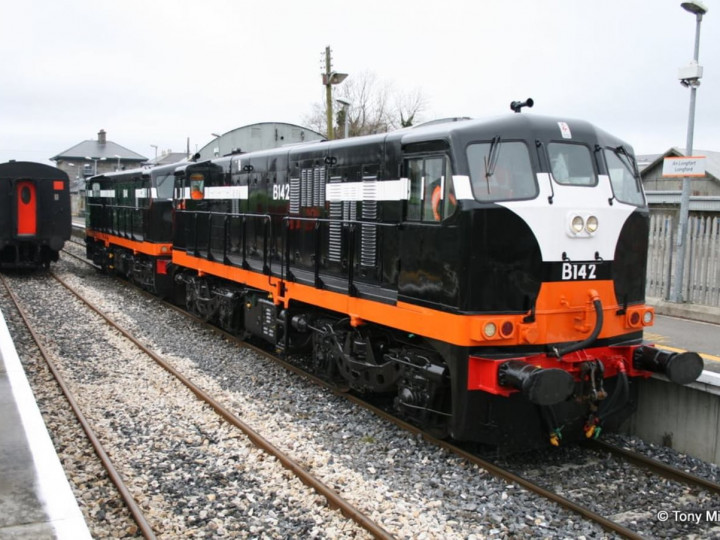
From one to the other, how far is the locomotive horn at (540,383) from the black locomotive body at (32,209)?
1786 centimetres

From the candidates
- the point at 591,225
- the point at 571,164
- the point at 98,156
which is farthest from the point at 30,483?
the point at 98,156

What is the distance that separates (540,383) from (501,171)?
185cm

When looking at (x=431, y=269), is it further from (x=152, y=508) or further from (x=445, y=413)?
(x=152, y=508)

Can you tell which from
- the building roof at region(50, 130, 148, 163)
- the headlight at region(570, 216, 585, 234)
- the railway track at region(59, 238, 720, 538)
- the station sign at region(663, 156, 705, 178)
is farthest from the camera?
the building roof at region(50, 130, 148, 163)

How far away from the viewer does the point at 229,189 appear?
37.3 feet

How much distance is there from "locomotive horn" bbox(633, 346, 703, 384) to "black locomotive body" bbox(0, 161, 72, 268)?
18.1 meters

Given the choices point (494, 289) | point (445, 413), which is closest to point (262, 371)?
point (445, 413)

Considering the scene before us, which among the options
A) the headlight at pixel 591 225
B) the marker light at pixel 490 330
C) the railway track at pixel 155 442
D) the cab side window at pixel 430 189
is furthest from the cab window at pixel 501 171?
the railway track at pixel 155 442

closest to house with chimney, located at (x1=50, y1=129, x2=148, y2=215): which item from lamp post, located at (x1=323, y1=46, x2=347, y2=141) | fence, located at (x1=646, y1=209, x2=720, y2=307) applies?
lamp post, located at (x1=323, y1=46, x2=347, y2=141)

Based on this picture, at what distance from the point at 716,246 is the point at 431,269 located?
8043 millimetres

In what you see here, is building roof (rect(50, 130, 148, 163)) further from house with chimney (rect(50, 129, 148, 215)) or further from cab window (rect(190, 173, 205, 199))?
cab window (rect(190, 173, 205, 199))

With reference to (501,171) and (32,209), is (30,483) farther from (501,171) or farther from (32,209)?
(32,209)

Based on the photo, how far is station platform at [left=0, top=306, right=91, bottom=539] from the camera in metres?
3.99

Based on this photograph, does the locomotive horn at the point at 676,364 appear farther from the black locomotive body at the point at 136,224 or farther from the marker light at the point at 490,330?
the black locomotive body at the point at 136,224
